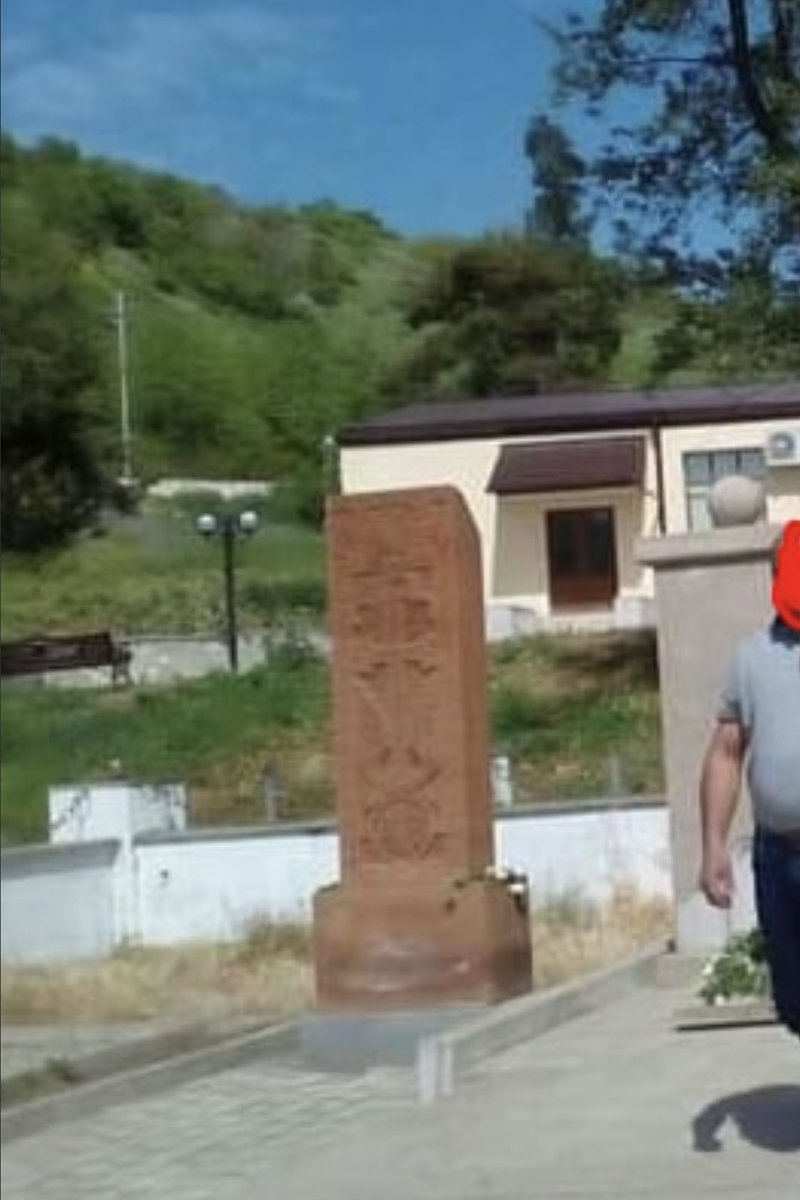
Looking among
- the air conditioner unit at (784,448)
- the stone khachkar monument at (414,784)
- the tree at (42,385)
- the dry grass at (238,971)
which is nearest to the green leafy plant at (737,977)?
the stone khachkar monument at (414,784)

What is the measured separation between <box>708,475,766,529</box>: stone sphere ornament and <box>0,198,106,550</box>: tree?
6328mm

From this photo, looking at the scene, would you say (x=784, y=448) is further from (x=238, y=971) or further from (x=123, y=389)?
(x=123, y=389)

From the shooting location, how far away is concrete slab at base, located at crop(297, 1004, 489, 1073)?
27.5 feet

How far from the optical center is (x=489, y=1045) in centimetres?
835

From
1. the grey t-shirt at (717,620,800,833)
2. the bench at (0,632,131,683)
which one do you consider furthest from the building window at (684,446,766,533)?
the bench at (0,632,131,683)

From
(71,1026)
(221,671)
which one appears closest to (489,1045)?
(221,671)

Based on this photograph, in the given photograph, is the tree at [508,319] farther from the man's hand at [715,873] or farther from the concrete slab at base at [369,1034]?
the concrete slab at base at [369,1034]

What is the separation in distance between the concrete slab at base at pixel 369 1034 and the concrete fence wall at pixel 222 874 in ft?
1.59

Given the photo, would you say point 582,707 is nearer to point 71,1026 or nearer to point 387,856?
point 387,856

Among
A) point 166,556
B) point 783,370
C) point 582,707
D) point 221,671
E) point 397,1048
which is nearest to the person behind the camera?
point 166,556

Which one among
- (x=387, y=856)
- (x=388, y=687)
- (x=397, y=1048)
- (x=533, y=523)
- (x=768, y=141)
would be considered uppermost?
(x=768, y=141)

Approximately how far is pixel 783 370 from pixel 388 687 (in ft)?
8.00

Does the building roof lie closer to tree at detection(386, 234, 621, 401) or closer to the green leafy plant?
tree at detection(386, 234, 621, 401)

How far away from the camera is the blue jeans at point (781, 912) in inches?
218
